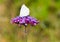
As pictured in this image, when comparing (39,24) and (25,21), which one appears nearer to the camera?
(25,21)

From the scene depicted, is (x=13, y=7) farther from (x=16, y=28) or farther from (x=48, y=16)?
(x=16, y=28)

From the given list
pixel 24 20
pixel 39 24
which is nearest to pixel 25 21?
pixel 24 20

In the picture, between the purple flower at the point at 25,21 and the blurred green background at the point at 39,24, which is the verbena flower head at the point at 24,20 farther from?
the blurred green background at the point at 39,24

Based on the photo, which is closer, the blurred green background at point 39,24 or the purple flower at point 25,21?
the purple flower at point 25,21

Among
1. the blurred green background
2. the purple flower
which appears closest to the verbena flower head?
the purple flower

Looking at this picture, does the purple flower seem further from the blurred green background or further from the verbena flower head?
the blurred green background

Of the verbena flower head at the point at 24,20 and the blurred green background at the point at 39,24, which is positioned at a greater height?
the verbena flower head at the point at 24,20

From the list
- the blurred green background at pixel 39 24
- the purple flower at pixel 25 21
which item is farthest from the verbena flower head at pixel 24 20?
the blurred green background at pixel 39 24

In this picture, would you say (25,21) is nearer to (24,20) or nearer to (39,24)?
(24,20)

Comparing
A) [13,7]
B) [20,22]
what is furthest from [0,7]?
[20,22]
